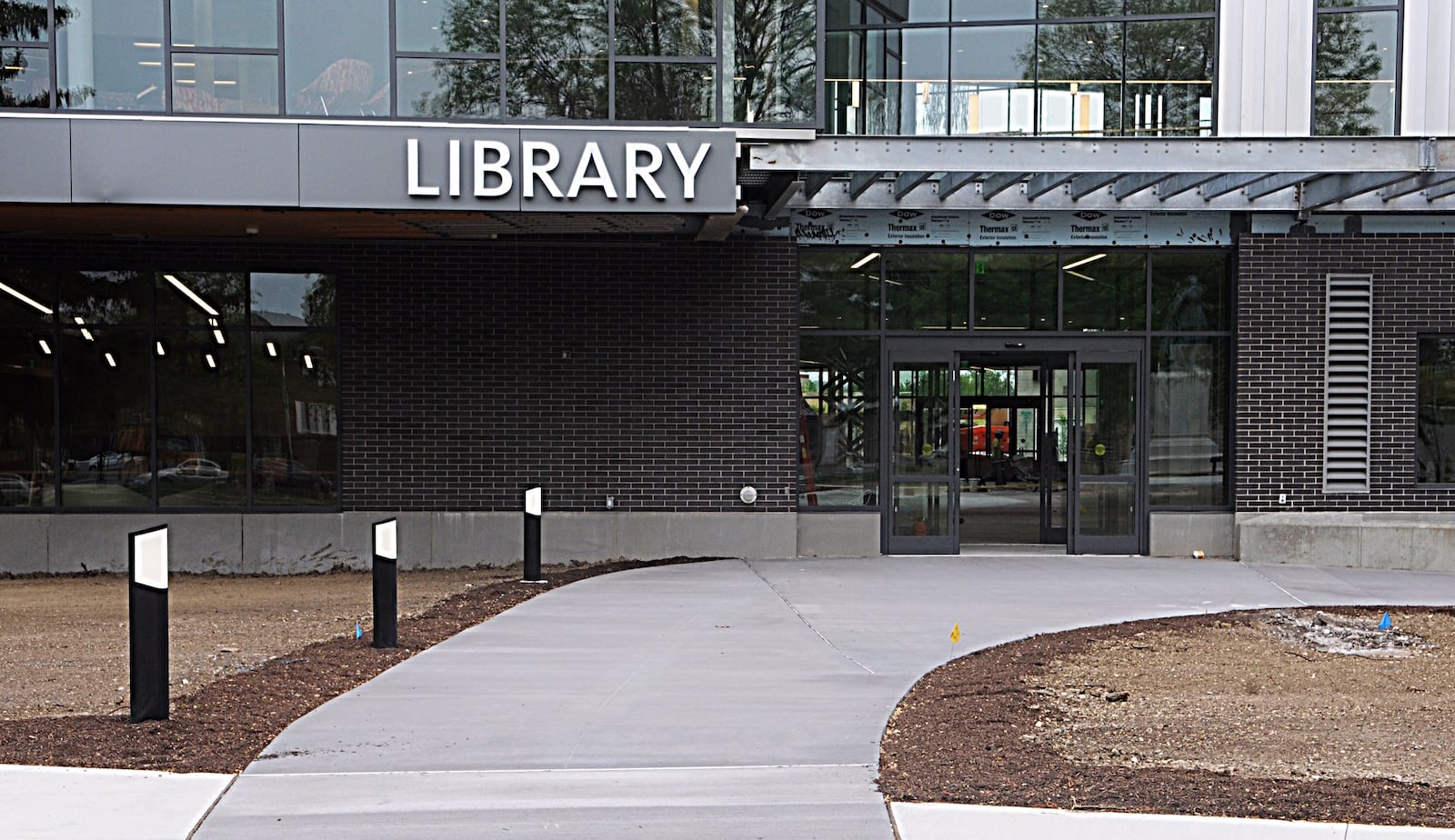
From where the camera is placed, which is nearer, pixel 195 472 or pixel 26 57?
pixel 26 57

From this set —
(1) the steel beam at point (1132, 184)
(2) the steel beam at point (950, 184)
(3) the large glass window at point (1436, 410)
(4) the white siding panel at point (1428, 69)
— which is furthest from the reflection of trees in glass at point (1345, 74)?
(2) the steel beam at point (950, 184)

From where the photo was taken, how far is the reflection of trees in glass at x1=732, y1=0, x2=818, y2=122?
1324 cm

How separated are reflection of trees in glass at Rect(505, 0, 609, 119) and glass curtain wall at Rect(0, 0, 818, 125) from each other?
0.01m

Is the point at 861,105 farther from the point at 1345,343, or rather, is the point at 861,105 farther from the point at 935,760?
the point at 935,760

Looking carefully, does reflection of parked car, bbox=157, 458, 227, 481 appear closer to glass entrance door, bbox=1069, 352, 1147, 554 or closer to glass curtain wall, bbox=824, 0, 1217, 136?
glass curtain wall, bbox=824, 0, 1217, 136

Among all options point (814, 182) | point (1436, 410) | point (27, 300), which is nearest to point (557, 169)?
point (814, 182)

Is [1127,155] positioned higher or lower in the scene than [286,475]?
higher

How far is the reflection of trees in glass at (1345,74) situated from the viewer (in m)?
15.0

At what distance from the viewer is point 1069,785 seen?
5996 millimetres

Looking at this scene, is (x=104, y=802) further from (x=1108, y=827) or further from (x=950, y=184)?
(x=950, y=184)

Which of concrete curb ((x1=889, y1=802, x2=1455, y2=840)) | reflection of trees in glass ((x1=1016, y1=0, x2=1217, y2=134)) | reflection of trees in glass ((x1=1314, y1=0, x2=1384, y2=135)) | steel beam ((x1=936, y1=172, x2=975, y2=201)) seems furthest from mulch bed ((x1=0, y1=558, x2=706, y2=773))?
reflection of trees in glass ((x1=1314, y1=0, x2=1384, y2=135))

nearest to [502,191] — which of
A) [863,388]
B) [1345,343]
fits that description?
[863,388]

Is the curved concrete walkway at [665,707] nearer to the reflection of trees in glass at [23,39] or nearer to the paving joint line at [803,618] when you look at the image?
the paving joint line at [803,618]

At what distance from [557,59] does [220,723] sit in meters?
7.82
